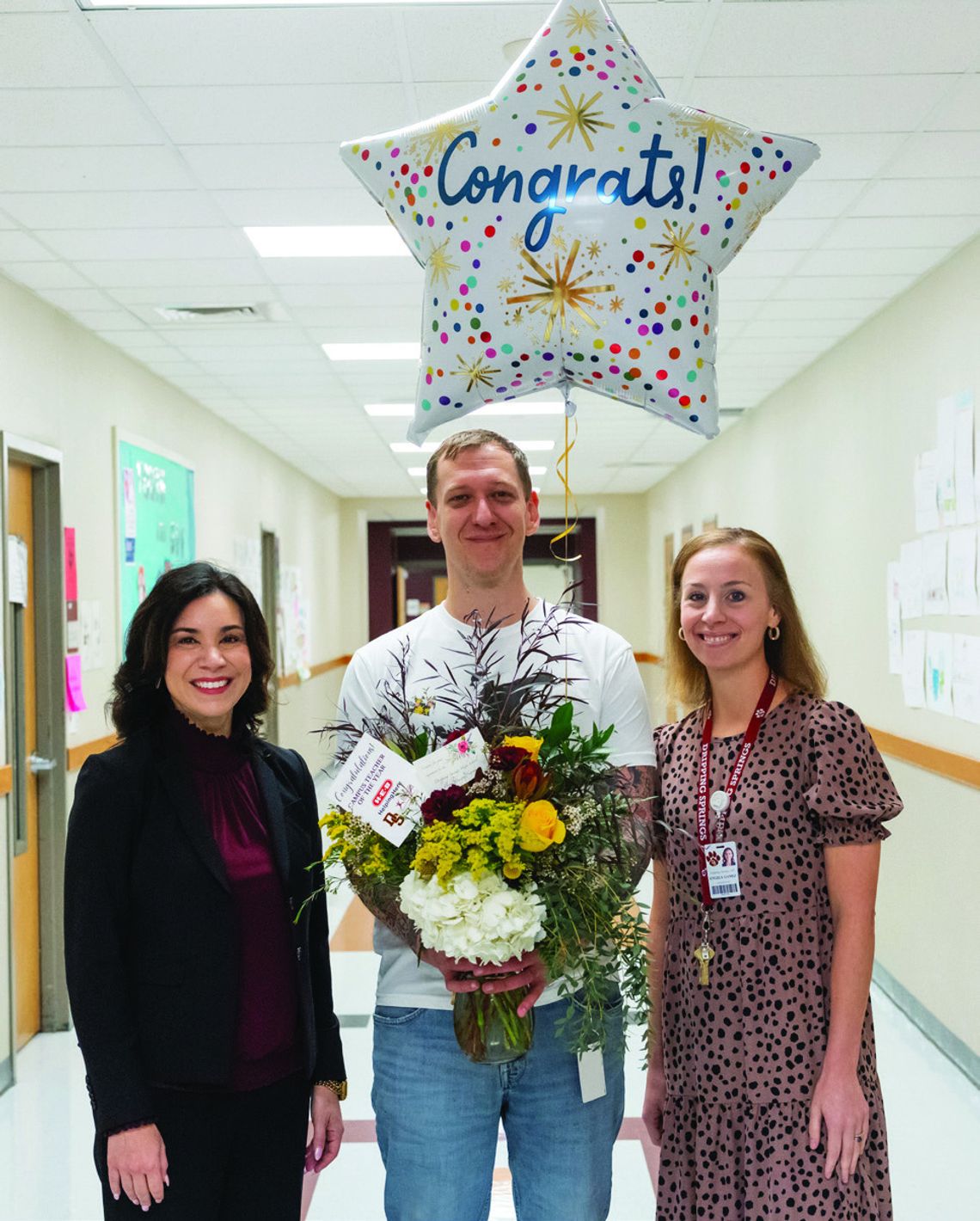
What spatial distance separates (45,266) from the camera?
13.7ft

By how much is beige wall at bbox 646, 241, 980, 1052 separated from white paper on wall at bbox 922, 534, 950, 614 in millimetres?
71

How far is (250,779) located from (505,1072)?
1.89 ft

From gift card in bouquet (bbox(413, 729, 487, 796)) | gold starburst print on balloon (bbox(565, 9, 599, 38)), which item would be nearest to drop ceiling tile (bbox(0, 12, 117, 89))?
gold starburst print on balloon (bbox(565, 9, 599, 38))

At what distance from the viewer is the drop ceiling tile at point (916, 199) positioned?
11.5 ft

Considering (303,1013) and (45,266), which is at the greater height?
(45,266)

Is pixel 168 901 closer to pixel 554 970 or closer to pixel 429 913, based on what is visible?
pixel 429 913

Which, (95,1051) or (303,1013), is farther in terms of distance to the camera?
(303,1013)

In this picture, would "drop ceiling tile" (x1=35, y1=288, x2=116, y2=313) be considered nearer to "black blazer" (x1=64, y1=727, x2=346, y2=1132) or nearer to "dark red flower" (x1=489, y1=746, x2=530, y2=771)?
"black blazer" (x1=64, y1=727, x2=346, y2=1132)

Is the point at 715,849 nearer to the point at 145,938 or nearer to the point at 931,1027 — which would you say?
the point at 145,938

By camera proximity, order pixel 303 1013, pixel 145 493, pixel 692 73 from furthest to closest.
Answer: pixel 145 493 < pixel 692 73 < pixel 303 1013

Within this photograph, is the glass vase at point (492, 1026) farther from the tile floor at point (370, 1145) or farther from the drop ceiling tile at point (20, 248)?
the drop ceiling tile at point (20, 248)

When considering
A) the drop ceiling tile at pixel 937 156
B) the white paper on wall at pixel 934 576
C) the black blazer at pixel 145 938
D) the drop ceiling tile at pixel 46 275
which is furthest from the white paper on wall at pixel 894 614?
the black blazer at pixel 145 938

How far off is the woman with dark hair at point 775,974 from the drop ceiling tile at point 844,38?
1479mm

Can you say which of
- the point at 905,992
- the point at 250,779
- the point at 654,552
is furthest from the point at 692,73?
the point at 654,552
